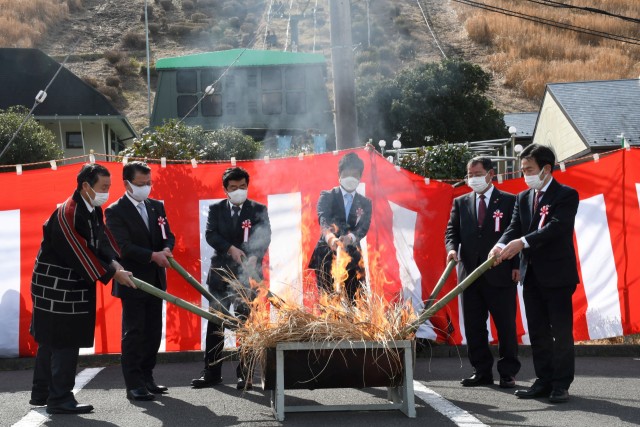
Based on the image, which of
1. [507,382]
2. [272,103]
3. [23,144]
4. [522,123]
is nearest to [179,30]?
[522,123]

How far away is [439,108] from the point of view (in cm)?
4184

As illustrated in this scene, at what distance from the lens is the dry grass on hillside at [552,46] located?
76312mm

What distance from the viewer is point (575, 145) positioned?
1430 inches

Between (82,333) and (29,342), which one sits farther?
(29,342)

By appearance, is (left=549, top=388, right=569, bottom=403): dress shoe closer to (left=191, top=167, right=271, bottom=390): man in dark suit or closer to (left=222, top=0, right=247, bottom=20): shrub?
(left=191, top=167, right=271, bottom=390): man in dark suit

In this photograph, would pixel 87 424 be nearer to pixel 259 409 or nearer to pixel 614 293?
pixel 259 409

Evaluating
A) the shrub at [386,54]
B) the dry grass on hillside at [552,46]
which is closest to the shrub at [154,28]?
the shrub at [386,54]

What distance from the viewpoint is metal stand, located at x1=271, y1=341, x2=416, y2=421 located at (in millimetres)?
6051

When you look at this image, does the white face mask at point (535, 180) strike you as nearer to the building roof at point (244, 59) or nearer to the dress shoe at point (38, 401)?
the dress shoe at point (38, 401)

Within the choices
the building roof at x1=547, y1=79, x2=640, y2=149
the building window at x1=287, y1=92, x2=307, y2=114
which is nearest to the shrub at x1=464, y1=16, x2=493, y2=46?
the building roof at x1=547, y1=79, x2=640, y2=149

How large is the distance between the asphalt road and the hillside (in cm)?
4904


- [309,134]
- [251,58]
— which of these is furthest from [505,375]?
[251,58]

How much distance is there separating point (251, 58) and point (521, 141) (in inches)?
655

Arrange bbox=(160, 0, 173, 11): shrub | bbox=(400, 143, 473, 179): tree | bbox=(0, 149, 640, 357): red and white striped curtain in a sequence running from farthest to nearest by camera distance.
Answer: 1. bbox=(160, 0, 173, 11): shrub
2. bbox=(400, 143, 473, 179): tree
3. bbox=(0, 149, 640, 357): red and white striped curtain
